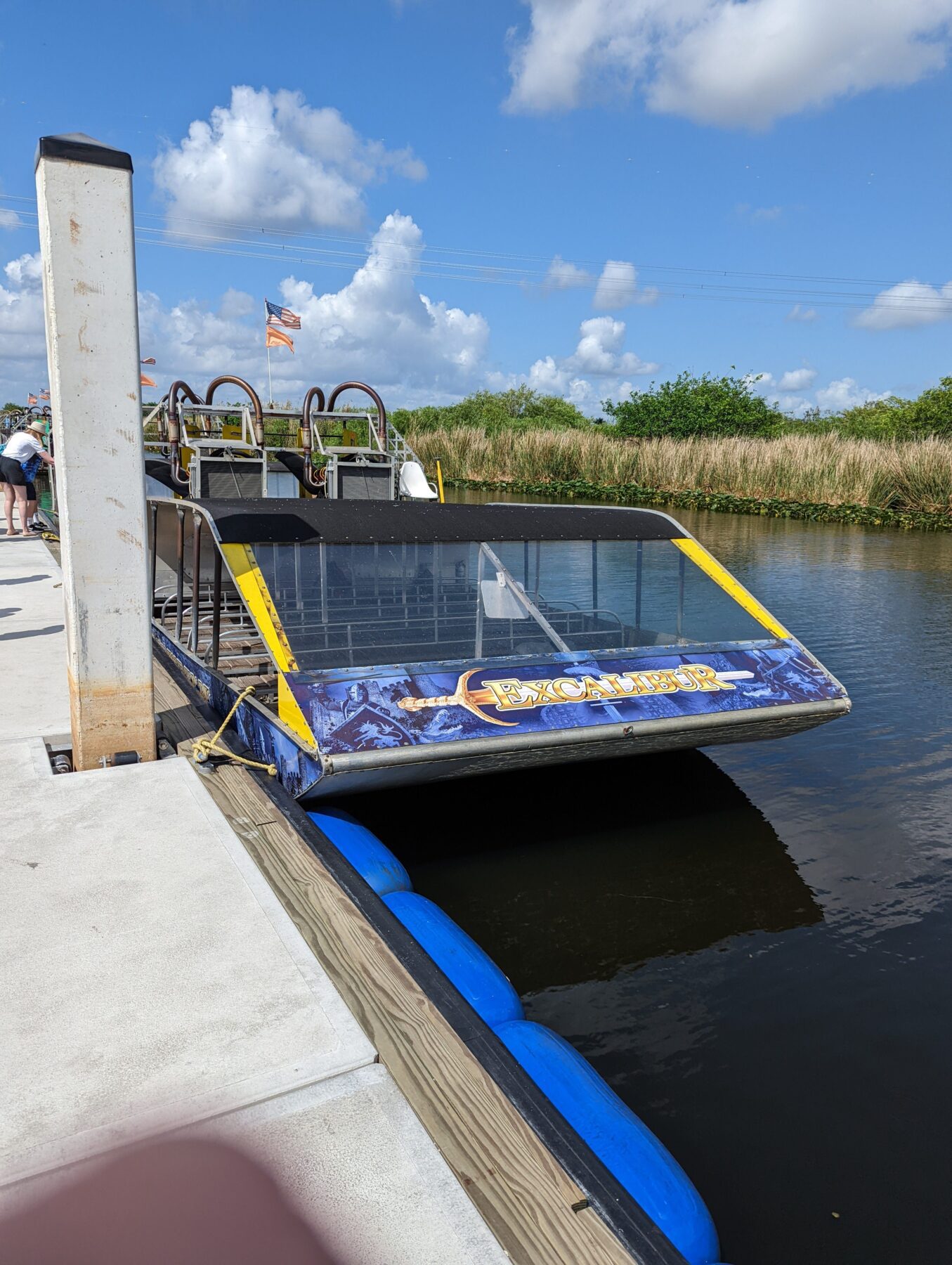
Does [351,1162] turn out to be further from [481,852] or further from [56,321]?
[56,321]

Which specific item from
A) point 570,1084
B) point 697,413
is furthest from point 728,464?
point 570,1084

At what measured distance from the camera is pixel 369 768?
434 cm

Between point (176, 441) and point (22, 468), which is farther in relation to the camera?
point (22, 468)

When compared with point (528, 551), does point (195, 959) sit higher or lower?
lower

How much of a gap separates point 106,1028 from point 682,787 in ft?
15.6

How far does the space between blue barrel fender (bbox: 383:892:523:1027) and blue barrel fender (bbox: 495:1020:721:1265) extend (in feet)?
0.55

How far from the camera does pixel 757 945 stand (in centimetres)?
455

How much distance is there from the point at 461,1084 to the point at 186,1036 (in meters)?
0.81

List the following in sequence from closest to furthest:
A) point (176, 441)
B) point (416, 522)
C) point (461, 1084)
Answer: point (461, 1084) < point (416, 522) < point (176, 441)

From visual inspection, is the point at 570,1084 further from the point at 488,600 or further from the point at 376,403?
the point at 376,403

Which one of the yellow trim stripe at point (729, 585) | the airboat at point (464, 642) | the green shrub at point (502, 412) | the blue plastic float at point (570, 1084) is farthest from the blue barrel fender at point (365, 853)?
the green shrub at point (502, 412)

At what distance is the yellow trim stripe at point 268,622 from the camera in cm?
453

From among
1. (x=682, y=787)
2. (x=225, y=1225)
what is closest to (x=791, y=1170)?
(x=225, y=1225)

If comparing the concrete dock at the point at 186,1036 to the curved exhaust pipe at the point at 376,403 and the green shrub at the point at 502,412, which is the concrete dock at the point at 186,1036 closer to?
the curved exhaust pipe at the point at 376,403
